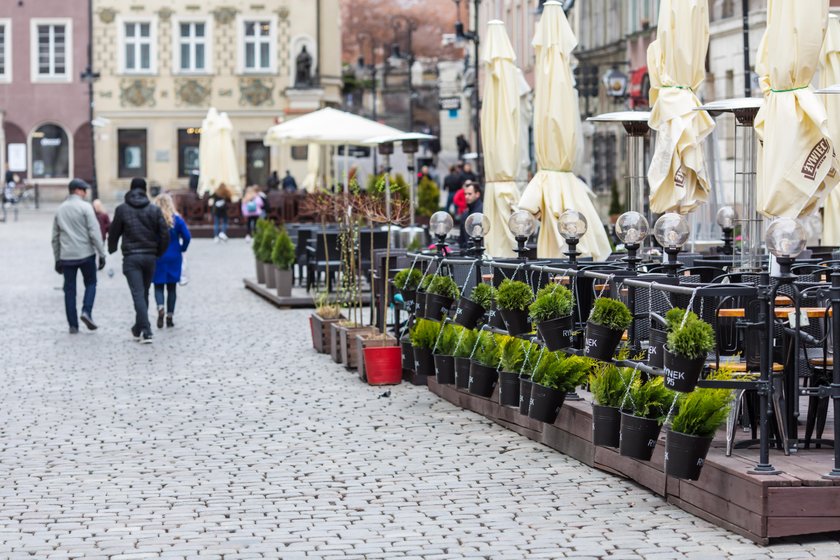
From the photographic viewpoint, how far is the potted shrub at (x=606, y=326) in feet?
30.2

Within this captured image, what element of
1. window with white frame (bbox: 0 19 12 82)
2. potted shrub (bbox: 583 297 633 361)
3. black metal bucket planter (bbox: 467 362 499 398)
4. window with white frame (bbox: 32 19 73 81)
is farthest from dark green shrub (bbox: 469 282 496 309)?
window with white frame (bbox: 0 19 12 82)

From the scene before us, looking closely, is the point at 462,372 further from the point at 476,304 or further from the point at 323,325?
the point at 323,325

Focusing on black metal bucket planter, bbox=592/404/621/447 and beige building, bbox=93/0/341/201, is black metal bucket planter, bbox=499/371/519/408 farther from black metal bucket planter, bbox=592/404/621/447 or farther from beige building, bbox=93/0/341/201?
beige building, bbox=93/0/341/201

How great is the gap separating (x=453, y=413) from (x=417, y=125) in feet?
285

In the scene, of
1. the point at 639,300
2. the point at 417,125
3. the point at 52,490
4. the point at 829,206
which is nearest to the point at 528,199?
the point at 829,206

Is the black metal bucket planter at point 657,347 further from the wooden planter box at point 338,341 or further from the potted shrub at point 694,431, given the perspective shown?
the wooden planter box at point 338,341

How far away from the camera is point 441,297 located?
12648mm

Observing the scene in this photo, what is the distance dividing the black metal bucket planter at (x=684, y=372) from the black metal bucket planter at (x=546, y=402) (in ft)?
6.97

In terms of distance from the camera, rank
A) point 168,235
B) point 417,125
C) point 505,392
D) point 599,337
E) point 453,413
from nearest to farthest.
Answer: point 599,337, point 505,392, point 453,413, point 168,235, point 417,125

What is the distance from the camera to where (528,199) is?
1598 centimetres

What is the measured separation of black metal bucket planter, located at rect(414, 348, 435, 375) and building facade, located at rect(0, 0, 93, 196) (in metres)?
55.4

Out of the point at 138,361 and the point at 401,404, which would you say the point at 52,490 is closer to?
the point at 401,404

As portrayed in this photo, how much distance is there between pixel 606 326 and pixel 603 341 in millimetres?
101

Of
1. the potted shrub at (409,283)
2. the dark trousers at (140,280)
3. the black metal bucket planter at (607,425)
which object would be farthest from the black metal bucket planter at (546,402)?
the dark trousers at (140,280)
